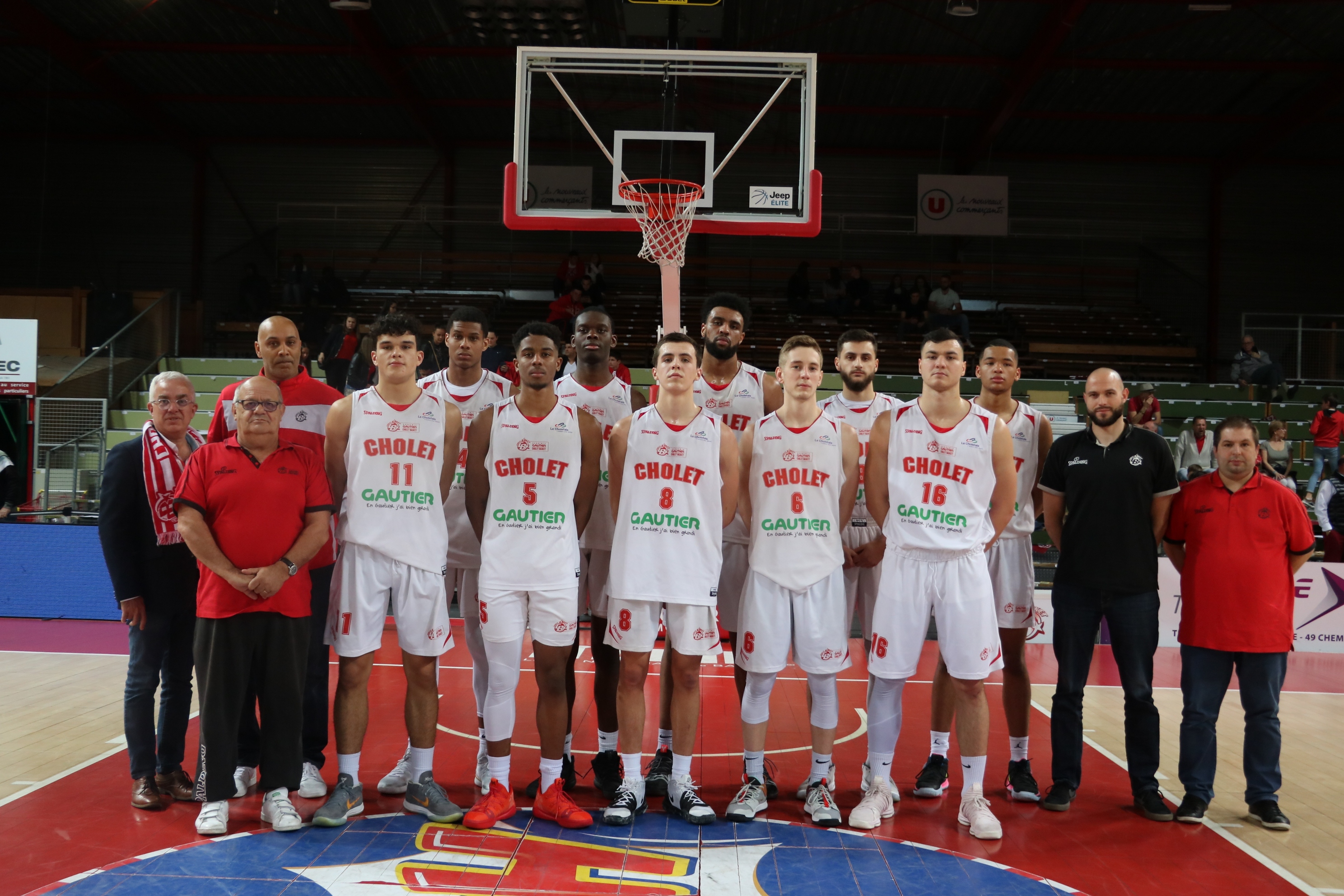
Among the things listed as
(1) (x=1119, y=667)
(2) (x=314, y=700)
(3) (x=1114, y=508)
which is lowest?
(2) (x=314, y=700)

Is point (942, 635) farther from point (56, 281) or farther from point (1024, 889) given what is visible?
point (56, 281)

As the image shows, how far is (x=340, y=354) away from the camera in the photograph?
14.2 metres

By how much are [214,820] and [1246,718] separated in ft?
17.2

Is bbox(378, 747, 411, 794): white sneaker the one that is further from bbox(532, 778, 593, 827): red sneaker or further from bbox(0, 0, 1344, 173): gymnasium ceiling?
bbox(0, 0, 1344, 173): gymnasium ceiling

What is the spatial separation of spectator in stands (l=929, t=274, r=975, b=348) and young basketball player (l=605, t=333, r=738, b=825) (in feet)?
45.3

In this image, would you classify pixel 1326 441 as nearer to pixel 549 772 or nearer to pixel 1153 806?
pixel 1153 806

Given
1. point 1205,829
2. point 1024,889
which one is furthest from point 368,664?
point 1205,829

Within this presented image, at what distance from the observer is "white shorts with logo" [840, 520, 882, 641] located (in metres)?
5.56

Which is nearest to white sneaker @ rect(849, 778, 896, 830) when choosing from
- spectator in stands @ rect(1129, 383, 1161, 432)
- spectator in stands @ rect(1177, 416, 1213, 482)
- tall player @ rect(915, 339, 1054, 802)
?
tall player @ rect(915, 339, 1054, 802)

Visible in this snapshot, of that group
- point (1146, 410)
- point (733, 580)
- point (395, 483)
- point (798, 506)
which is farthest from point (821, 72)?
point (395, 483)

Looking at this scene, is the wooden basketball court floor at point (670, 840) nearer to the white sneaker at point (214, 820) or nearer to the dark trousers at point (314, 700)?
the white sneaker at point (214, 820)

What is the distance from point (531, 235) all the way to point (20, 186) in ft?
36.7

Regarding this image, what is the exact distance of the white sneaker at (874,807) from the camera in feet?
15.9

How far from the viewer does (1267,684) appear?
5.18 meters
